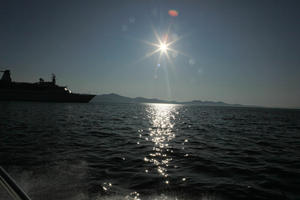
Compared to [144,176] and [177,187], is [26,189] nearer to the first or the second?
[144,176]

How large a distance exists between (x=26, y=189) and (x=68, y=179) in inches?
38.6

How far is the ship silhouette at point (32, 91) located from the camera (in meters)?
71.6

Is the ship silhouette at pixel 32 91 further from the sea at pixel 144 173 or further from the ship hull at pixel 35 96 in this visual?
the sea at pixel 144 173

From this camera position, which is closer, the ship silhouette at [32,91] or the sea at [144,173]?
the sea at [144,173]

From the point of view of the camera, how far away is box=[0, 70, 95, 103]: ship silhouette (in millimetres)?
71625

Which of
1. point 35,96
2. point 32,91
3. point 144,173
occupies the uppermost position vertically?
point 32,91

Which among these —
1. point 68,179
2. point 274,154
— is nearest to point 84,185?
point 68,179

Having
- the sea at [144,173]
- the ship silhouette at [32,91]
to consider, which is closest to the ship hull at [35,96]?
the ship silhouette at [32,91]

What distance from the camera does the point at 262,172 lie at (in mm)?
6020

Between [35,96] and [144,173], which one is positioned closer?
[144,173]

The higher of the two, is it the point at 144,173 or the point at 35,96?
the point at 35,96

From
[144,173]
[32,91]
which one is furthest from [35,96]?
[144,173]

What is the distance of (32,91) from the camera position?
7375 cm

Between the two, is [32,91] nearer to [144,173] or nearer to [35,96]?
[35,96]
